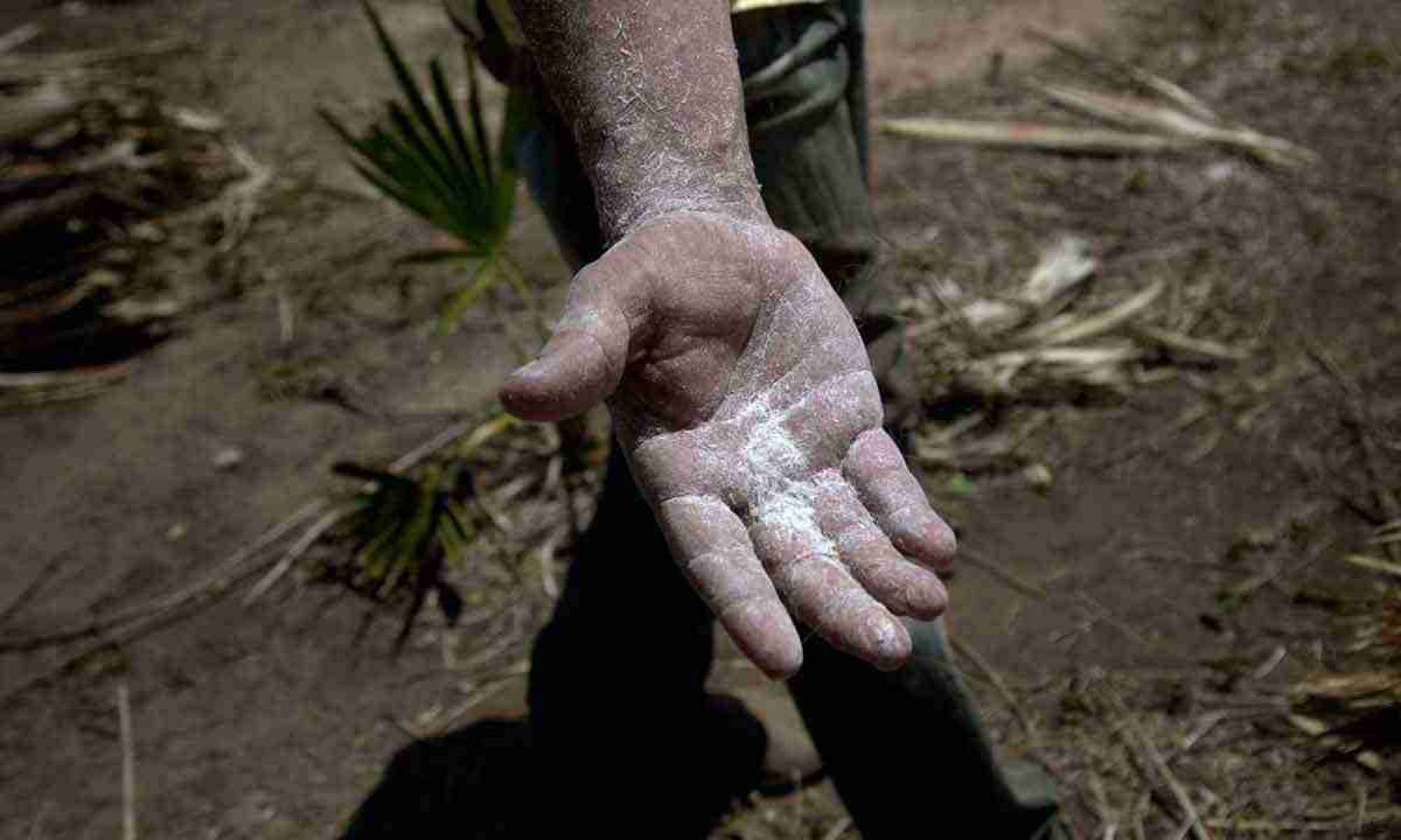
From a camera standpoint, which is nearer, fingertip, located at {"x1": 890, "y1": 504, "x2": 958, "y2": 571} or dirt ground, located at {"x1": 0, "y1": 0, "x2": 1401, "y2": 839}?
fingertip, located at {"x1": 890, "y1": 504, "x2": 958, "y2": 571}

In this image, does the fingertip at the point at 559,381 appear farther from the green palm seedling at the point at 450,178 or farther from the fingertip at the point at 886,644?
the green palm seedling at the point at 450,178

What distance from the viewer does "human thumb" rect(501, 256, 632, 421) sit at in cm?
113

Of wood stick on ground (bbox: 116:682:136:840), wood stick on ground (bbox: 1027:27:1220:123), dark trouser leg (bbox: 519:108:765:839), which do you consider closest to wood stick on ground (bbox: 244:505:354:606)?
wood stick on ground (bbox: 116:682:136:840)

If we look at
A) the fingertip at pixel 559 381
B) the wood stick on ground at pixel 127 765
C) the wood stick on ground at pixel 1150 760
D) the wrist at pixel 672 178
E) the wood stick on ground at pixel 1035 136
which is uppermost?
the wrist at pixel 672 178

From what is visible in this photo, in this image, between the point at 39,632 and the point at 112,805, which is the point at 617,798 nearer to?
the point at 112,805

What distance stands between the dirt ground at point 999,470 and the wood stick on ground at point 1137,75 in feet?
0.19

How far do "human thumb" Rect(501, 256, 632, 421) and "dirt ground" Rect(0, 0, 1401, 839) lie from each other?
3.82 ft

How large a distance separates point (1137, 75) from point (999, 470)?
1.75 meters

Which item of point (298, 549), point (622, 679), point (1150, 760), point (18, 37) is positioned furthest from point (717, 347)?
point (18, 37)

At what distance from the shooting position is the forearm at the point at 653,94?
1.33m

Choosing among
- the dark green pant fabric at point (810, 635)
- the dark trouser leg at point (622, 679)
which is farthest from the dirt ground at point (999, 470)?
the dark green pant fabric at point (810, 635)

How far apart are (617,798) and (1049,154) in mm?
2370

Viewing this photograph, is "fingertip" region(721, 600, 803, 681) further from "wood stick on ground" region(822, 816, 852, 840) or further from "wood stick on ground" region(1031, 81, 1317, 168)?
"wood stick on ground" region(1031, 81, 1317, 168)

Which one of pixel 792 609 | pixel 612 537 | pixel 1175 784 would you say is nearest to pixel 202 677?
pixel 612 537
